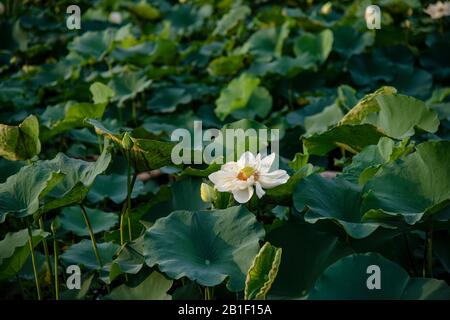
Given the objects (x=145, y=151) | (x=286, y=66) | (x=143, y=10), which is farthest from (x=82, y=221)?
(x=143, y=10)

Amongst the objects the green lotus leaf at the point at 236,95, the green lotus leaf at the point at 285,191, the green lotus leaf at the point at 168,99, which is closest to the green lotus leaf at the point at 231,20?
the green lotus leaf at the point at 168,99

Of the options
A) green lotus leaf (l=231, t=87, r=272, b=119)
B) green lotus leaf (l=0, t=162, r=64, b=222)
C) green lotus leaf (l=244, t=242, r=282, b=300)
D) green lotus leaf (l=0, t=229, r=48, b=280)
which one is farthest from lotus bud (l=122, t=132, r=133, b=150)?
green lotus leaf (l=231, t=87, r=272, b=119)

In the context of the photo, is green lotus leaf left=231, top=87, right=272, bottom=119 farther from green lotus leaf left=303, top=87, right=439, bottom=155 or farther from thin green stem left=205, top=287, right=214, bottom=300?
thin green stem left=205, top=287, right=214, bottom=300

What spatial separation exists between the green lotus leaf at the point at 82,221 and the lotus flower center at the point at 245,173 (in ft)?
2.04

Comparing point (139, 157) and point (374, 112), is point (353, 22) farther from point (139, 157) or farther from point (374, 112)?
point (139, 157)

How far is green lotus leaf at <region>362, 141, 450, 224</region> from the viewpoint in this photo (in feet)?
4.11

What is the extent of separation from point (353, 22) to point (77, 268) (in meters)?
2.08

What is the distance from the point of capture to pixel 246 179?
1.22m

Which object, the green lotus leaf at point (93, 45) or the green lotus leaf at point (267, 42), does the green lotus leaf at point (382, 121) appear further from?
the green lotus leaf at point (93, 45)

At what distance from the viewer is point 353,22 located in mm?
3113

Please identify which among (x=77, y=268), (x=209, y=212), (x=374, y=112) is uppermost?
(x=374, y=112)

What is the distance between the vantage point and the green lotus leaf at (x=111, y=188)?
1806mm
